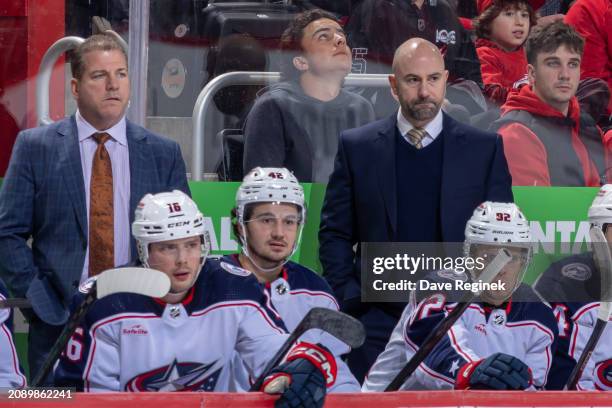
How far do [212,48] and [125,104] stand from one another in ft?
1.05

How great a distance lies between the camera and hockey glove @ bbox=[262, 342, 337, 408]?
112 inches

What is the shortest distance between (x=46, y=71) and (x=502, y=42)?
143 cm

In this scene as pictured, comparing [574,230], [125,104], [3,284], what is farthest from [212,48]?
[574,230]

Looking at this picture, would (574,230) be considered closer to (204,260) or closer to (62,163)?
(204,260)

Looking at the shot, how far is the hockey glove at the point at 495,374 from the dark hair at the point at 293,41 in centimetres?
109

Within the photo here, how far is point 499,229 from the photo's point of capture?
11.6 feet

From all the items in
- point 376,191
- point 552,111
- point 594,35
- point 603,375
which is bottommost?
point 603,375

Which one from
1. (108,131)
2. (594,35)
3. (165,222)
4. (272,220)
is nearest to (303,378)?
(165,222)

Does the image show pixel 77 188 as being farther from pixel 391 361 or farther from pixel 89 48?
pixel 391 361

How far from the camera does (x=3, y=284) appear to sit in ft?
11.4

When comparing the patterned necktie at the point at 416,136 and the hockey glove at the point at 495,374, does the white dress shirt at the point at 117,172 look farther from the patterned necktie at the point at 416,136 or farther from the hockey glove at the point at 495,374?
the hockey glove at the point at 495,374

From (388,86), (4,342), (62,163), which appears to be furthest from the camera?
(388,86)

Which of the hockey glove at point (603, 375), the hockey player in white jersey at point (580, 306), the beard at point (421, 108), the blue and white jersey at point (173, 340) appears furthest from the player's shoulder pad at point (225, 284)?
the hockey glove at point (603, 375)

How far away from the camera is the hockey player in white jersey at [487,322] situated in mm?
3357
